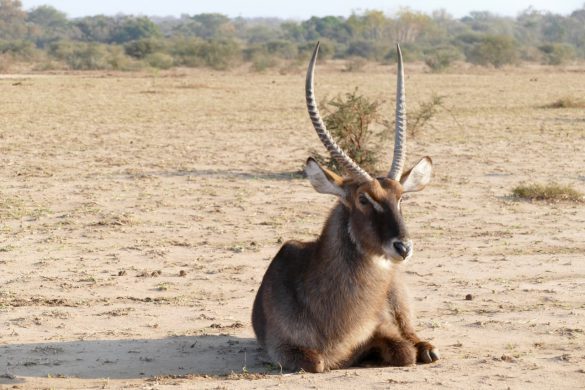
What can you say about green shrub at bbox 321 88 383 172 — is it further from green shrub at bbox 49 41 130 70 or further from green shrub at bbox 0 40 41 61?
green shrub at bbox 0 40 41 61

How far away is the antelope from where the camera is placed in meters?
6.80

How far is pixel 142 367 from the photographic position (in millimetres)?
7465

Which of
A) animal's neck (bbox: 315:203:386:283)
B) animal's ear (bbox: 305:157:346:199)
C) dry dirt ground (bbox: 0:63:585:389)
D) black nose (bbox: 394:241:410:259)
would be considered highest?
animal's ear (bbox: 305:157:346:199)

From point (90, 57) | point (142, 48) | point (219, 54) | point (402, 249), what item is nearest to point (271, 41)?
point (142, 48)

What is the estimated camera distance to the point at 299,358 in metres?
7.01

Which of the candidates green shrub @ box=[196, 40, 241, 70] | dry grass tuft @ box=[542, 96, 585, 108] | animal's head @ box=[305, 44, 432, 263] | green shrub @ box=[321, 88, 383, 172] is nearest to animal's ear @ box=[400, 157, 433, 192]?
animal's head @ box=[305, 44, 432, 263]

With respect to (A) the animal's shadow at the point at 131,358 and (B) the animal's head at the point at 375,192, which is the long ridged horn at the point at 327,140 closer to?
(B) the animal's head at the point at 375,192

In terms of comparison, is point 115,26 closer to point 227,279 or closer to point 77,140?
point 77,140

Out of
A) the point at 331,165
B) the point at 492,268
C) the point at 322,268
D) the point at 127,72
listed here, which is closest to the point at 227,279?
the point at 492,268

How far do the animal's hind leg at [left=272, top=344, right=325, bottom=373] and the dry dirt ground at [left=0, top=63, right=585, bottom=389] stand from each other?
75 mm

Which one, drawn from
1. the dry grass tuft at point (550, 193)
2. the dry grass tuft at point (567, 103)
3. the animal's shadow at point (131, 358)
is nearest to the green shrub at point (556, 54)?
the dry grass tuft at point (567, 103)

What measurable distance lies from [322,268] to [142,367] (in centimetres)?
144

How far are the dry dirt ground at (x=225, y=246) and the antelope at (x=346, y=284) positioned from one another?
161mm

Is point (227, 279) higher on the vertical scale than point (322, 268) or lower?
lower
